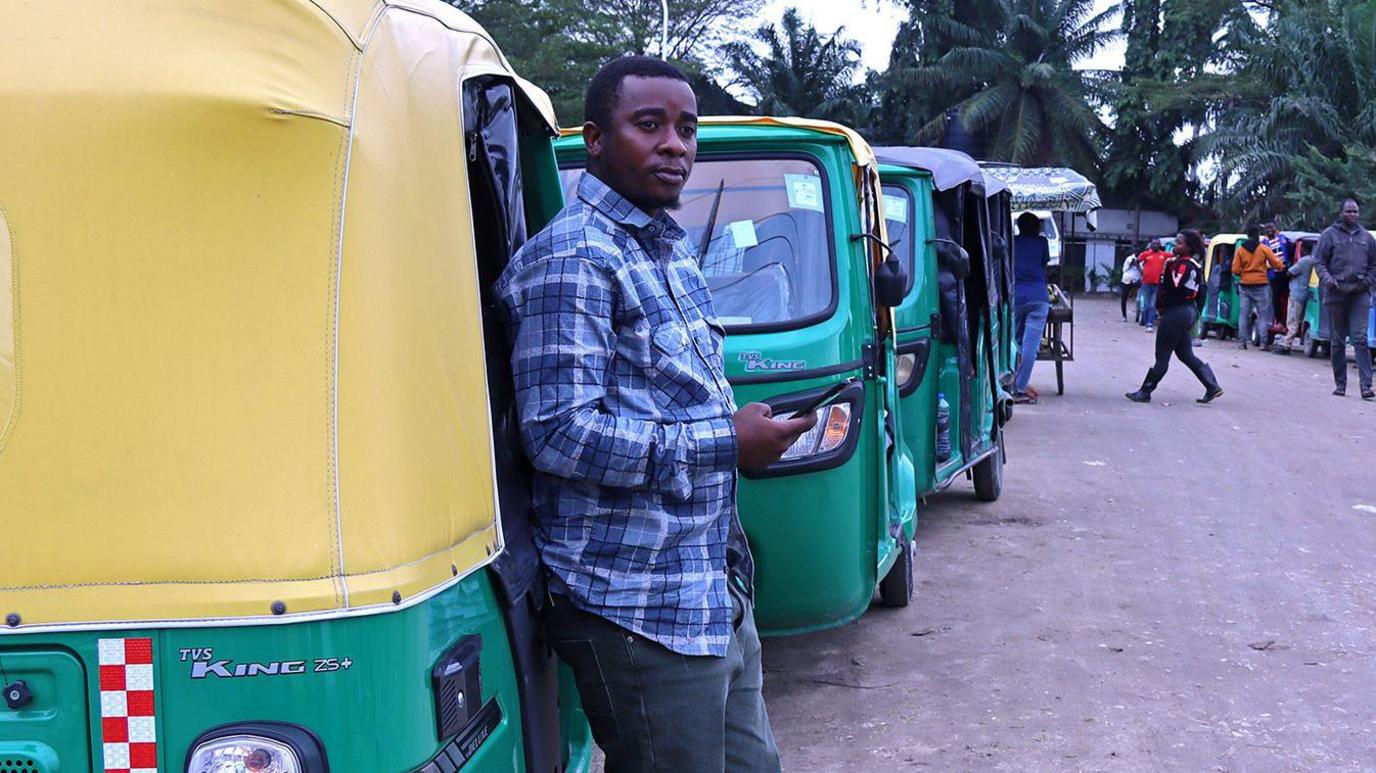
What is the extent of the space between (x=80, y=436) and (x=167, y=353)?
0.54 ft

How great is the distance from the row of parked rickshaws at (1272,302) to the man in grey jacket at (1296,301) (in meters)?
0.09

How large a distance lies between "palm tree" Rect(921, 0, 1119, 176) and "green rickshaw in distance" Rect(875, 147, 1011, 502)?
37962mm

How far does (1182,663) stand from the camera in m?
Result: 5.75

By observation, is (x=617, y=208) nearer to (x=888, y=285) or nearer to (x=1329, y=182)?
(x=888, y=285)

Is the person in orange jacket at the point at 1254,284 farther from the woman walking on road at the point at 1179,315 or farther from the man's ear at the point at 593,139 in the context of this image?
the man's ear at the point at 593,139

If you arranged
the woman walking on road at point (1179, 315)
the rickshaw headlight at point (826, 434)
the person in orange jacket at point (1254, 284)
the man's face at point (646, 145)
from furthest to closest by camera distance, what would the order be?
the person in orange jacket at point (1254, 284) → the woman walking on road at point (1179, 315) → the rickshaw headlight at point (826, 434) → the man's face at point (646, 145)

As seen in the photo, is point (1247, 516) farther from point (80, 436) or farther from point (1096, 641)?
point (80, 436)

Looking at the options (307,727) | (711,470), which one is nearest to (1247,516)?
(711,470)

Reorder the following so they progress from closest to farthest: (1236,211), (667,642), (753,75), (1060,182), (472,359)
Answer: (472,359) < (667,642) < (1060,182) < (1236,211) < (753,75)

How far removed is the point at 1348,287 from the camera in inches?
609

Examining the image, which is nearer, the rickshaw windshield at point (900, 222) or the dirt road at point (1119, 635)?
the dirt road at point (1119, 635)

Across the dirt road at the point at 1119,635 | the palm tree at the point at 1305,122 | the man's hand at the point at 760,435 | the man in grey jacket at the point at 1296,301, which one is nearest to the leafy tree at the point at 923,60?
the palm tree at the point at 1305,122

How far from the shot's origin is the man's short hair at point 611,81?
2.66m

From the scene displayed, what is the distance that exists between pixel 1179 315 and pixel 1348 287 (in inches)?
101
